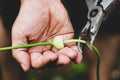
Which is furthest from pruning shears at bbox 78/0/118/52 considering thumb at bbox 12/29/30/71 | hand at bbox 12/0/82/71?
thumb at bbox 12/29/30/71

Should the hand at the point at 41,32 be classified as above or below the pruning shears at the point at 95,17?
below

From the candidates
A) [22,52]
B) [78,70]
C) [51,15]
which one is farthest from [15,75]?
[22,52]

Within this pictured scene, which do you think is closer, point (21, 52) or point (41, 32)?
point (21, 52)

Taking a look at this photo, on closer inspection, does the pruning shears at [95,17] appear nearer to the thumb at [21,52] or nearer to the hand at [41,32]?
the hand at [41,32]

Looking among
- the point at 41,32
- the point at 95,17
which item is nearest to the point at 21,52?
the point at 41,32

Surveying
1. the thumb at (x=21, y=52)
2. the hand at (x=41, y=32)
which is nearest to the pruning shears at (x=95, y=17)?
the hand at (x=41, y=32)

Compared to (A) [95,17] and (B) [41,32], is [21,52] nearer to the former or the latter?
(B) [41,32]
